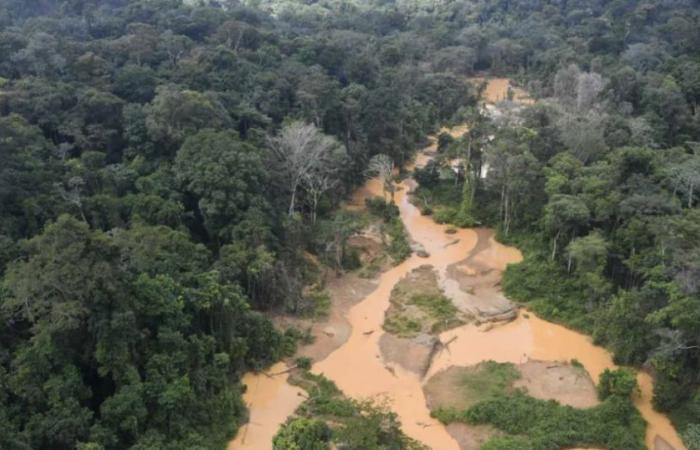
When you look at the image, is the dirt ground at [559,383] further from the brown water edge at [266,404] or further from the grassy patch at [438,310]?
the brown water edge at [266,404]

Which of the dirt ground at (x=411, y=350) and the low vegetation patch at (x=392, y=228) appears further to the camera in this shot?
the low vegetation patch at (x=392, y=228)

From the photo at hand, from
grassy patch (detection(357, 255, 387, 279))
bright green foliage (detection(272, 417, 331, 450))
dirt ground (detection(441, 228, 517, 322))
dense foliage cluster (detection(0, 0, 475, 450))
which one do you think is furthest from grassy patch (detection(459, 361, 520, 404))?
grassy patch (detection(357, 255, 387, 279))

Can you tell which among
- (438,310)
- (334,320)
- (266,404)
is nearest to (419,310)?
(438,310)

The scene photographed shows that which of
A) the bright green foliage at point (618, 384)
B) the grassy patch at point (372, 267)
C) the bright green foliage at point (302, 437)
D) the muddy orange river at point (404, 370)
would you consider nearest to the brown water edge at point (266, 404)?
the muddy orange river at point (404, 370)

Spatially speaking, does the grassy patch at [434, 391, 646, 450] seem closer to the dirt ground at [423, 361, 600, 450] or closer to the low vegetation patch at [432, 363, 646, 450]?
the low vegetation patch at [432, 363, 646, 450]

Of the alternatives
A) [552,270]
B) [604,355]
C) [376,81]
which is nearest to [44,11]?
[376,81]

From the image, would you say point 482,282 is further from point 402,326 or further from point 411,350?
point 411,350

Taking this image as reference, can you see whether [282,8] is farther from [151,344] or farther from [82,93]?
[151,344]
